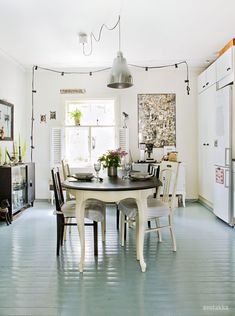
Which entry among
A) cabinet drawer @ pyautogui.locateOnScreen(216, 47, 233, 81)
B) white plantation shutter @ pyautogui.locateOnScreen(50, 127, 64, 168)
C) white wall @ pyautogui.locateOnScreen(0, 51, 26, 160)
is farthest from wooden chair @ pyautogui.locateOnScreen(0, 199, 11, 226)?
cabinet drawer @ pyautogui.locateOnScreen(216, 47, 233, 81)

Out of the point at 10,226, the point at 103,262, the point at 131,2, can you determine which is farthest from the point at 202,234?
the point at 131,2

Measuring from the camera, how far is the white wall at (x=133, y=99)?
6.12 meters

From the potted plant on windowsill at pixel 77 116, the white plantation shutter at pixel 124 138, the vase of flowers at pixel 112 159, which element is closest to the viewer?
the vase of flowers at pixel 112 159

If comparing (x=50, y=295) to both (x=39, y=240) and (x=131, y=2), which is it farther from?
(x=131, y=2)

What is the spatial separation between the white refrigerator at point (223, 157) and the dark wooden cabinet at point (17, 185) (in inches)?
128

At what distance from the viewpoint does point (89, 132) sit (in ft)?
20.2

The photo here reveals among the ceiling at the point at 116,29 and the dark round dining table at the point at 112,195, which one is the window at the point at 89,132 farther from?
the dark round dining table at the point at 112,195

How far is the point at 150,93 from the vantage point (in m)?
6.12

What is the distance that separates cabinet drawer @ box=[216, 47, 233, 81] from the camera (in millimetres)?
4238

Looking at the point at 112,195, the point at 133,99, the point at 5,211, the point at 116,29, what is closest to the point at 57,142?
the point at 133,99

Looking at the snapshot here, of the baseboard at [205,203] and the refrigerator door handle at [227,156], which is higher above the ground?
the refrigerator door handle at [227,156]

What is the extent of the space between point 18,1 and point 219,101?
315 centimetres

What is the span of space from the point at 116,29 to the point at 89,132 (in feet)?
8.23

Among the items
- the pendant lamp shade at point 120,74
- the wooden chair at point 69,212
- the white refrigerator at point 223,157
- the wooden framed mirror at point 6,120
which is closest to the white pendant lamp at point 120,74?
the pendant lamp shade at point 120,74
